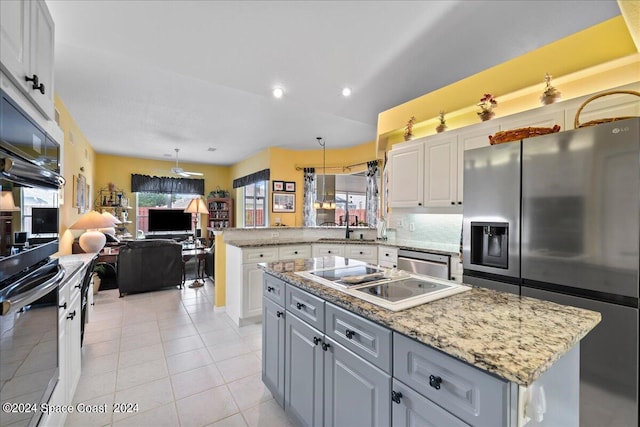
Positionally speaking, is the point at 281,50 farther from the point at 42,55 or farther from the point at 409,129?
the point at 409,129

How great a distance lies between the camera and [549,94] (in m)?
2.26

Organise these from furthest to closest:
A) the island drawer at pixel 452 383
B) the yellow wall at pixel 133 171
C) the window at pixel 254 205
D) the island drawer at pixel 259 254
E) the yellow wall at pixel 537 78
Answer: the window at pixel 254 205
the yellow wall at pixel 133 171
the island drawer at pixel 259 254
the yellow wall at pixel 537 78
the island drawer at pixel 452 383

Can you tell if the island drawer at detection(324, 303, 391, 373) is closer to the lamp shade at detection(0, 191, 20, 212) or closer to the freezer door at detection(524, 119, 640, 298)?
the lamp shade at detection(0, 191, 20, 212)

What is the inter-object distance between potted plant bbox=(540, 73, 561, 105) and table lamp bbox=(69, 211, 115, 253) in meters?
5.20

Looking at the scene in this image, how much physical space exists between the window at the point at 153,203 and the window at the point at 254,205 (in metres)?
1.73

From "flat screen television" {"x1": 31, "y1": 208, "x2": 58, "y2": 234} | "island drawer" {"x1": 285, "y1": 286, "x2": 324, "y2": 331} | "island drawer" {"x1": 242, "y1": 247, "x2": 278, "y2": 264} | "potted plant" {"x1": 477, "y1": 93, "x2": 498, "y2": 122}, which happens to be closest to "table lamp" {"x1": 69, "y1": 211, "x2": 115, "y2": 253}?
"island drawer" {"x1": 242, "y1": 247, "x2": 278, "y2": 264}

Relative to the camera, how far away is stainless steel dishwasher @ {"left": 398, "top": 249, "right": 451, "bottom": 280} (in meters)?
2.81

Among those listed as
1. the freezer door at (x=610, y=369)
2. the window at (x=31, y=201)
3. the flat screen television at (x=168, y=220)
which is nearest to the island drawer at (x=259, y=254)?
the window at (x=31, y=201)

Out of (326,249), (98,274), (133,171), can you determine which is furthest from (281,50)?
(133,171)

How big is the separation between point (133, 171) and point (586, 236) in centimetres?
862

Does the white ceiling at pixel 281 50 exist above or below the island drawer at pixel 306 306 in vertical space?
above

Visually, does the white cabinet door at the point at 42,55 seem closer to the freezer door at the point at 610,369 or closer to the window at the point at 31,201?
the window at the point at 31,201

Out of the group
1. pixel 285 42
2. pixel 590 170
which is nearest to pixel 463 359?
pixel 590 170

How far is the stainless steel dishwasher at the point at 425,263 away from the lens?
111 inches
